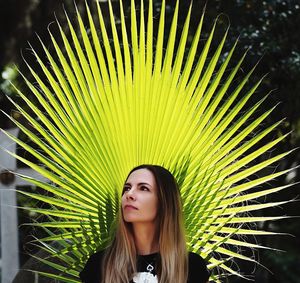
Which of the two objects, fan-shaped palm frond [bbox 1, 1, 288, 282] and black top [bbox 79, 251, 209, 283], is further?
fan-shaped palm frond [bbox 1, 1, 288, 282]

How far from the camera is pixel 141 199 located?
2432mm

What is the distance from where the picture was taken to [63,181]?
279 cm

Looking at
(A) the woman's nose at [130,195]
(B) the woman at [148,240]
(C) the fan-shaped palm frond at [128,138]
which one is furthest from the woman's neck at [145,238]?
(C) the fan-shaped palm frond at [128,138]

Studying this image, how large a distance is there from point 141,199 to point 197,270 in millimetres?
320

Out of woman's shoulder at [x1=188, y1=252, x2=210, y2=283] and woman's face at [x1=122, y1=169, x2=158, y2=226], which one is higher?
woman's face at [x1=122, y1=169, x2=158, y2=226]

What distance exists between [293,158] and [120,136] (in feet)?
10.6

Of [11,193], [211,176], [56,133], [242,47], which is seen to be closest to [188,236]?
[211,176]

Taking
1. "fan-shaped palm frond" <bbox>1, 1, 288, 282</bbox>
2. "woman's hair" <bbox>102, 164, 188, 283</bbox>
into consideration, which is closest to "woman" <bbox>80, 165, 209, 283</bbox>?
"woman's hair" <bbox>102, 164, 188, 283</bbox>

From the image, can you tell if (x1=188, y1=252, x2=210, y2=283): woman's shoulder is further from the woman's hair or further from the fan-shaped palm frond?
the fan-shaped palm frond

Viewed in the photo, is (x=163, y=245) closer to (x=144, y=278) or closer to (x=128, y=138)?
(x=144, y=278)

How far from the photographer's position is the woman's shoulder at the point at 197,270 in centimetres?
245

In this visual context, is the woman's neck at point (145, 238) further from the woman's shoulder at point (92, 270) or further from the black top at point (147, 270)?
the woman's shoulder at point (92, 270)

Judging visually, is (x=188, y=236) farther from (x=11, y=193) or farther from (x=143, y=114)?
(x=11, y=193)

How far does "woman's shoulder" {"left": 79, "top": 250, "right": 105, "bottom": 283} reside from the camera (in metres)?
2.48
